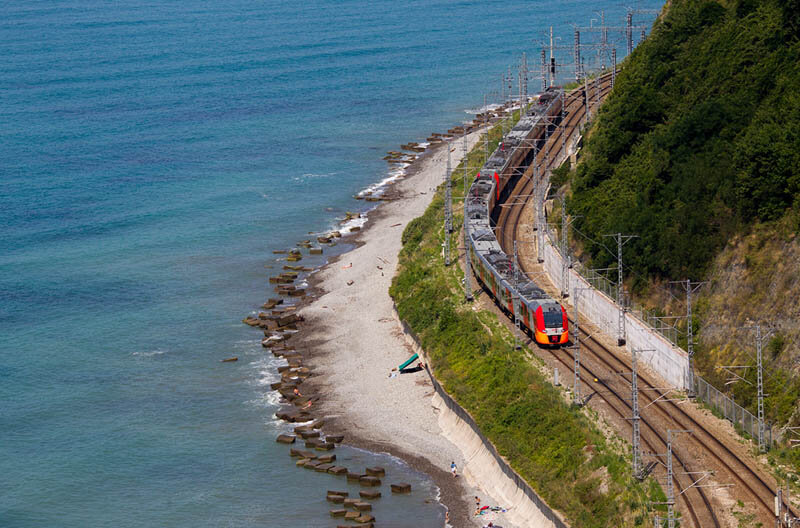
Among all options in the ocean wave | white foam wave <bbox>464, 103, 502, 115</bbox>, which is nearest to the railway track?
the ocean wave

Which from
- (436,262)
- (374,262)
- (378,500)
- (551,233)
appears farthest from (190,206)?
(378,500)

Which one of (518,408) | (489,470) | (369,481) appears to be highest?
(518,408)

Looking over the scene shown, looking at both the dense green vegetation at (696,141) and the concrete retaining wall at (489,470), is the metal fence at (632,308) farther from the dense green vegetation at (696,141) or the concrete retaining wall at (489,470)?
the concrete retaining wall at (489,470)

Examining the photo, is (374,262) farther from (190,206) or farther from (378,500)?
(378,500)

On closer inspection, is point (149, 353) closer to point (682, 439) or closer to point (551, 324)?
point (551, 324)

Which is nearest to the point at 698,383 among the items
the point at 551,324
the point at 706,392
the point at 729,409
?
the point at 706,392

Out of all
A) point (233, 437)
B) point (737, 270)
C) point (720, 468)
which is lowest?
point (233, 437)

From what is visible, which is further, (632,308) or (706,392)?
(632,308)
